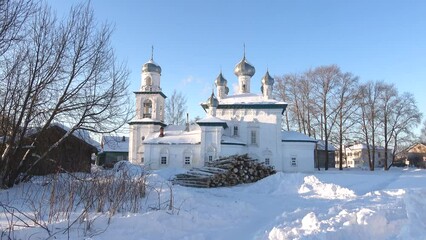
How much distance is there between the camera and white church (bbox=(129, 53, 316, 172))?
30.6m

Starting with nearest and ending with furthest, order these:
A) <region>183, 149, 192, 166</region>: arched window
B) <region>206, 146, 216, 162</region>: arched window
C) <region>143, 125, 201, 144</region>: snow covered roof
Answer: <region>206, 146, 216, 162</region>: arched window, <region>183, 149, 192, 166</region>: arched window, <region>143, 125, 201, 144</region>: snow covered roof

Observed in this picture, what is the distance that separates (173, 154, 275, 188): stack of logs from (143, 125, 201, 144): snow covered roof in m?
11.3

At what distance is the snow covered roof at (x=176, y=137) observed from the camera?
31342 mm

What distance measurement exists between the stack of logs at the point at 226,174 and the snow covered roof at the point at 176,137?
11313 millimetres

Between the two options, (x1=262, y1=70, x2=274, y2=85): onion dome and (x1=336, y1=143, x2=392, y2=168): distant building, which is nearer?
(x1=262, y1=70, x2=274, y2=85): onion dome

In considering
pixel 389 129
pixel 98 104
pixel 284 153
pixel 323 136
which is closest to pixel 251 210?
pixel 98 104

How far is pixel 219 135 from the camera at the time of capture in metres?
30.1

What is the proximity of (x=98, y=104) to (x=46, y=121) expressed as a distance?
190 centimetres

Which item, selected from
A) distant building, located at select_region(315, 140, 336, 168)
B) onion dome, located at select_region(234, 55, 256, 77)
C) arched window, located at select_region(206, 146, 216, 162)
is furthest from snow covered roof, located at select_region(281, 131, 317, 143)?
distant building, located at select_region(315, 140, 336, 168)

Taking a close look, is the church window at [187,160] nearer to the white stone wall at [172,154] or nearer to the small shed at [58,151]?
the white stone wall at [172,154]

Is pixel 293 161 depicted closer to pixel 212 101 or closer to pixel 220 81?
pixel 212 101

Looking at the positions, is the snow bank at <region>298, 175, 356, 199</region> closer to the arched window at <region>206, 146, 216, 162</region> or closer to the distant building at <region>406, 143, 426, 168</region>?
the arched window at <region>206, 146, 216, 162</region>

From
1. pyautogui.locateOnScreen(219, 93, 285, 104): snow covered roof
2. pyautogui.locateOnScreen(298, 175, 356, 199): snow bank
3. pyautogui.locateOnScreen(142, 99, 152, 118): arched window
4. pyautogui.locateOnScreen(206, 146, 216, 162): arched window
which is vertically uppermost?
pyautogui.locateOnScreen(219, 93, 285, 104): snow covered roof

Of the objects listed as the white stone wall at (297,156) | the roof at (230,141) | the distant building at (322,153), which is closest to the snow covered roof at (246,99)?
the roof at (230,141)
